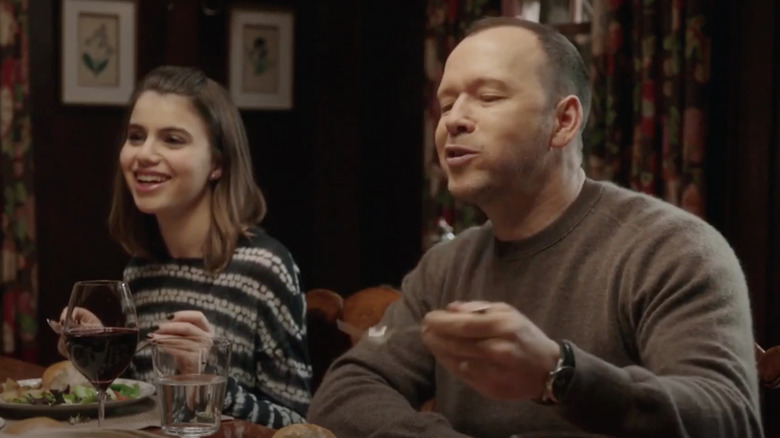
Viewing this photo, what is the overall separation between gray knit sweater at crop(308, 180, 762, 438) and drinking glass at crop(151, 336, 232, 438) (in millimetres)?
294

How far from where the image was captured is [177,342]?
137 cm

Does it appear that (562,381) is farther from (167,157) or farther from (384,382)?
(167,157)

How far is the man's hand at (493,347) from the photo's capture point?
47.6 inches

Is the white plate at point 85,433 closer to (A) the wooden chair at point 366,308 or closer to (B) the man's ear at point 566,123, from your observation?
(B) the man's ear at point 566,123

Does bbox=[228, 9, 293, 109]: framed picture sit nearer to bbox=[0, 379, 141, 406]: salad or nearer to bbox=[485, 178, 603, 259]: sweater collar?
bbox=[0, 379, 141, 406]: salad

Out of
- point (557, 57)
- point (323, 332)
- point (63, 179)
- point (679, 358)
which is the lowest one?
point (323, 332)

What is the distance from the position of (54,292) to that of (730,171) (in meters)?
2.62

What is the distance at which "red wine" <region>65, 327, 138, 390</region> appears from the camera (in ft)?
4.63

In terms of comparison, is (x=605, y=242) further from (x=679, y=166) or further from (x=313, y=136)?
(x=313, y=136)

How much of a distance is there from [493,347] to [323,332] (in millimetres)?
1234

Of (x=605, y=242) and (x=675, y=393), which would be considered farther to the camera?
(x=605, y=242)

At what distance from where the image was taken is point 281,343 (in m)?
2.21

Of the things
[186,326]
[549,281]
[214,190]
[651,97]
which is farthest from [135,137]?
[651,97]

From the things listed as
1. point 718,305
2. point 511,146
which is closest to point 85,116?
point 511,146
